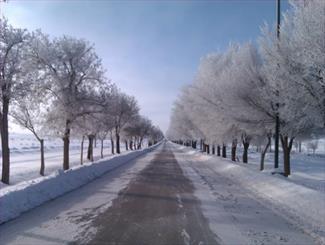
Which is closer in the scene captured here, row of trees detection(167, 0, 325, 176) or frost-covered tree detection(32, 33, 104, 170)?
row of trees detection(167, 0, 325, 176)

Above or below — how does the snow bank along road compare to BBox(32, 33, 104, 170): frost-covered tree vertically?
below

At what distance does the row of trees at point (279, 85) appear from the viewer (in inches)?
428

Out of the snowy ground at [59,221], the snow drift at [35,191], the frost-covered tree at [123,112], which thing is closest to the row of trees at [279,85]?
the snowy ground at [59,221]

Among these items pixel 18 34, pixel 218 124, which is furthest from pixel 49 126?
pixel 218 124

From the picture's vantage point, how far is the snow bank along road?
684cm

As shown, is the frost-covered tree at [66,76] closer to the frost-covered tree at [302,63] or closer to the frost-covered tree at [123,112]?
the frost-covered tree at [302,63]

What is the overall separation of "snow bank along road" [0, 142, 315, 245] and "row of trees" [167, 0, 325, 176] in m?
4.04

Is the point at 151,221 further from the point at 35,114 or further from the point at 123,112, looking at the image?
the point at 123,112

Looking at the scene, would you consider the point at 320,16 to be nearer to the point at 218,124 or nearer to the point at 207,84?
the point at 218,124

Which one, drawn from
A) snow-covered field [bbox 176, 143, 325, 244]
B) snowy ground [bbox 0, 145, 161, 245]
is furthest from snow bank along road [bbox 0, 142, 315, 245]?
snow-covered field [bbox 176, 143, 325, 244]

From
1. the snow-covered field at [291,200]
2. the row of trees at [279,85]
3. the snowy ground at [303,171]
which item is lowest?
the snowy ground at [303,171]

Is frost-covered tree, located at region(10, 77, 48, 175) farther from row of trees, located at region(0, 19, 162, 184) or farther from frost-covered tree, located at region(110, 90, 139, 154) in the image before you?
frost-covered tree, located at region(110, 90, 139, 154)

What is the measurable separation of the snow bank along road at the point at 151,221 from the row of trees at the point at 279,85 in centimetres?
404

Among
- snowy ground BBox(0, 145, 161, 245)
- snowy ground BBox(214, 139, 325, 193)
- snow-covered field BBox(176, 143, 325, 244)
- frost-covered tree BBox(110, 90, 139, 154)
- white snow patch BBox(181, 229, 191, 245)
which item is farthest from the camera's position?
frost-covered tree BBox(110, 90, 139, 154)
